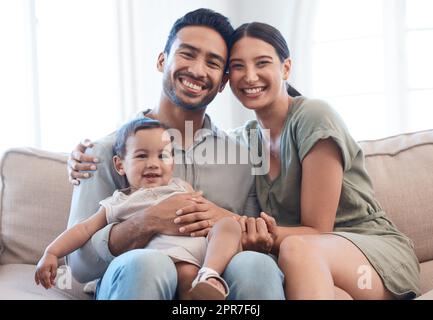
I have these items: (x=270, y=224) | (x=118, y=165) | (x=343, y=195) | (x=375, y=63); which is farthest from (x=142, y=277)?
(x=375, y=63)

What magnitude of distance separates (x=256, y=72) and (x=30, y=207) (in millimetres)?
727

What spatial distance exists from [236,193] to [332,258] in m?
0.39

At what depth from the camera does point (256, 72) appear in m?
1.74

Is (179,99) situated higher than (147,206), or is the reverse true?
(179,99)

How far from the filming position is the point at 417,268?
165 centimetres

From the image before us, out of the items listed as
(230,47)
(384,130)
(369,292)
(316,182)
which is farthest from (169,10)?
(369,292)

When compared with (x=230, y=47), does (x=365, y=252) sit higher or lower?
lower

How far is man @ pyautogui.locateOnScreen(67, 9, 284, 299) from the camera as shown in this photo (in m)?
1.26

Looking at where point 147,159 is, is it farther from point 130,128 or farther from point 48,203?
point 48,203

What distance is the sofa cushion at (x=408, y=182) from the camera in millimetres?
1851

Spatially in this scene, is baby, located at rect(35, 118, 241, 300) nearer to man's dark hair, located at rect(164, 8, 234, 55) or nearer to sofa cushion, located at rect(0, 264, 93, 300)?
sofa cushion, located at rect(0, 264, 93, 300)

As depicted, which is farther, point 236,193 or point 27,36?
point 27,36

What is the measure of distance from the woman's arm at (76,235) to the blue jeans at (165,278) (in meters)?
0.23

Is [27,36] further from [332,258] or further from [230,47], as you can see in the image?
[332,258]
